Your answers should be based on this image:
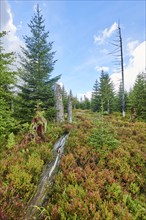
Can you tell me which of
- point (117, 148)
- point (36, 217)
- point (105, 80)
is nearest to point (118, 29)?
point (105, 80)

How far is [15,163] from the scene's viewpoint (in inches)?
265

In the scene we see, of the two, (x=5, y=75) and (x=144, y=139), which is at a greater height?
(x=5, y=75)

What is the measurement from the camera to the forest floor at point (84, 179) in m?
4.95

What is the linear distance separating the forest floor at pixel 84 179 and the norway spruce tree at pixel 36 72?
184 inches

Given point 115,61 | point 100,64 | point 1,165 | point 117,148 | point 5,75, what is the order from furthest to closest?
point 100,64
point 115,61
point 5,75
point 117,148
point 1,165

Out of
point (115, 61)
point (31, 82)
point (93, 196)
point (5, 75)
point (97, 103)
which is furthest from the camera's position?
point (97, 103)

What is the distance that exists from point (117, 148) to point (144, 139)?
286cm

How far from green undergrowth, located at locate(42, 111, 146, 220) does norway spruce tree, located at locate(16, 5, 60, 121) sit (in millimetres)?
5462

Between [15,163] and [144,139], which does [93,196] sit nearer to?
[15,163]

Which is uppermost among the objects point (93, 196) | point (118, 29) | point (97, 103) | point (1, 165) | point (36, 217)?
point (118, 29)

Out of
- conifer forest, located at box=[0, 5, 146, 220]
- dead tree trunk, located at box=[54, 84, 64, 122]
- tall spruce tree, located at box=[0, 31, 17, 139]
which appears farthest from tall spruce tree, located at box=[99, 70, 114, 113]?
tall spruce tree, located at box=[0, 31, 17, 139]

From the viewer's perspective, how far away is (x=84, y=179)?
20.7ft

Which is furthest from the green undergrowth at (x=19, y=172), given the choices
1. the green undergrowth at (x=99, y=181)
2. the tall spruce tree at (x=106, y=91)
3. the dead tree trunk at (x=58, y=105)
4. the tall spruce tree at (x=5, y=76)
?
the tall spruce tree at (x=106, y=91)

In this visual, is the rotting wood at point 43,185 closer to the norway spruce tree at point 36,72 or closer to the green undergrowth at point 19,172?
the green undergrowth at point 19,172
